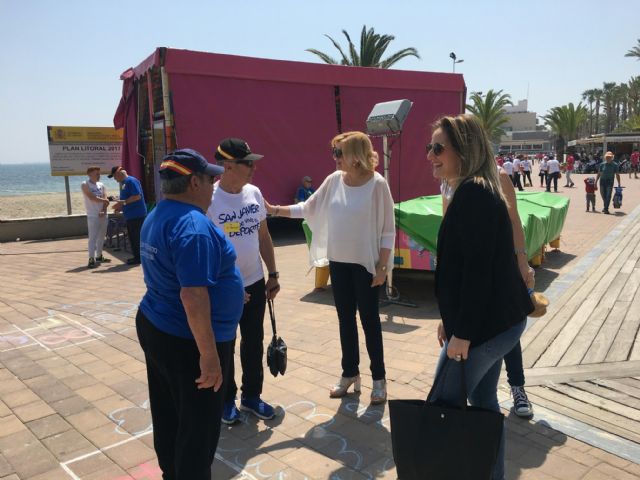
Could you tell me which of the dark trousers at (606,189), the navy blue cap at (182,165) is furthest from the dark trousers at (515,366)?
the dark trousers at (606,189)

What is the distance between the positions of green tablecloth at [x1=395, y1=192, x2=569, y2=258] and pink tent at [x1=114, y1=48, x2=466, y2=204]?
4220 millimetres

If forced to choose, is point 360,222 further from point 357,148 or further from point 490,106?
point 490,106

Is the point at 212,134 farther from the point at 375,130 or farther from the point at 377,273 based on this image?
the point at 377,273

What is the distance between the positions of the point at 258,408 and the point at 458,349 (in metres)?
1.86

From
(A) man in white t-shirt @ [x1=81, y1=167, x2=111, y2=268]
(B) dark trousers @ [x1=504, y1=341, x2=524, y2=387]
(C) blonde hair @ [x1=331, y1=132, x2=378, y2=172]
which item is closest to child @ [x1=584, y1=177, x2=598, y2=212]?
(A) man in white t-shirt @ [x1=81, y1=167, x2=111, y2=268]

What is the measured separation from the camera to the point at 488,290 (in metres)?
2.13

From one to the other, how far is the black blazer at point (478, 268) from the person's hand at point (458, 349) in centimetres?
2

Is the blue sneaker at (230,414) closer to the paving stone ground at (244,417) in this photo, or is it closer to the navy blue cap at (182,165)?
the paving stone ground at (244,417)

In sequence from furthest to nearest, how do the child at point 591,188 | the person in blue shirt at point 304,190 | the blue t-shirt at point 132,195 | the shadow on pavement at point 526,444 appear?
the child at point 591,188, the person in blue shirt at point 304,190, the blue t-shirt at point 132,195, the shadow on pavement at point 526,444

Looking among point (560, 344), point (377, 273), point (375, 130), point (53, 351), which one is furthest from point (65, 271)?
point (560, 344)

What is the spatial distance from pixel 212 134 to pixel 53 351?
22.6 ft

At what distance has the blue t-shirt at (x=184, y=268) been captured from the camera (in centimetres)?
209

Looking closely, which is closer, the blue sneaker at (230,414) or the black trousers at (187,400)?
Result: the black trousers at (187,400)

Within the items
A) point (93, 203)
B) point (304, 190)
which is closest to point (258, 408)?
point (93, 203)
